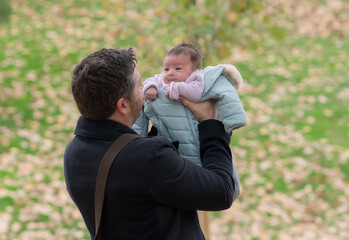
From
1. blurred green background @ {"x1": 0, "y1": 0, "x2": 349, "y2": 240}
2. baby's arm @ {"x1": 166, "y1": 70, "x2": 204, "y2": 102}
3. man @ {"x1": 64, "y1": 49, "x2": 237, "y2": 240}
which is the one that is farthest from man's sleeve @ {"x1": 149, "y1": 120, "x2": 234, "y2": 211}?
blurred green background @ {"x1": 0, "y1": 0, "x2": 349, "y2": 240}

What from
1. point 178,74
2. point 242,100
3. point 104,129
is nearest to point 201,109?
point 178,74

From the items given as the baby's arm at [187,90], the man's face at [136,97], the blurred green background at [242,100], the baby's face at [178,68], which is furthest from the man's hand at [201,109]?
the blurred green background at [242,100]

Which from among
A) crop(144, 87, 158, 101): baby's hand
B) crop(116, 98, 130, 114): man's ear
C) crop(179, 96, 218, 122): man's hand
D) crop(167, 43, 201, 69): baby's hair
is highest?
crop(167, 43, 201, 69): baby's hair

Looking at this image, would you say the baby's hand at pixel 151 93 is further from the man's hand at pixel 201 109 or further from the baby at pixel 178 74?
the man's hand at pixel 201 109

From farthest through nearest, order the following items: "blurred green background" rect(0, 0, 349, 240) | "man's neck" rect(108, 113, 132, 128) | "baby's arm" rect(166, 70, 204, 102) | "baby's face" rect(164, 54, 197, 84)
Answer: "blurred green background" rect(0, 0, 349, 240) → "baby's face" rect(164, 54, 197, 84) → "baby's arm" rect(166, 70, 204, 102) → "man's neck" rect(108, 113, 132, 128)

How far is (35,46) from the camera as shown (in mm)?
9102

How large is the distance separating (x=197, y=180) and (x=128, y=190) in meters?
0.23

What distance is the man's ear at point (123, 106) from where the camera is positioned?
1.62 metres

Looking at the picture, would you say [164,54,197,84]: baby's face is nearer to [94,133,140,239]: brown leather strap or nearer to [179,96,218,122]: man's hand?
[179,96,218,122]: man's hand

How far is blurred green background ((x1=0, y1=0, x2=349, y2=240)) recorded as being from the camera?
461 centimetres

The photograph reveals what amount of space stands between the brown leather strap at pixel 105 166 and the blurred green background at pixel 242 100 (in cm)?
230

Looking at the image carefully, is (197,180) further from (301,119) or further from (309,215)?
(301,119)

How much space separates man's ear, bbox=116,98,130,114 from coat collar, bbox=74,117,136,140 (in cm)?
5

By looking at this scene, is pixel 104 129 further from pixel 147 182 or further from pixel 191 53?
pixel 191 53
